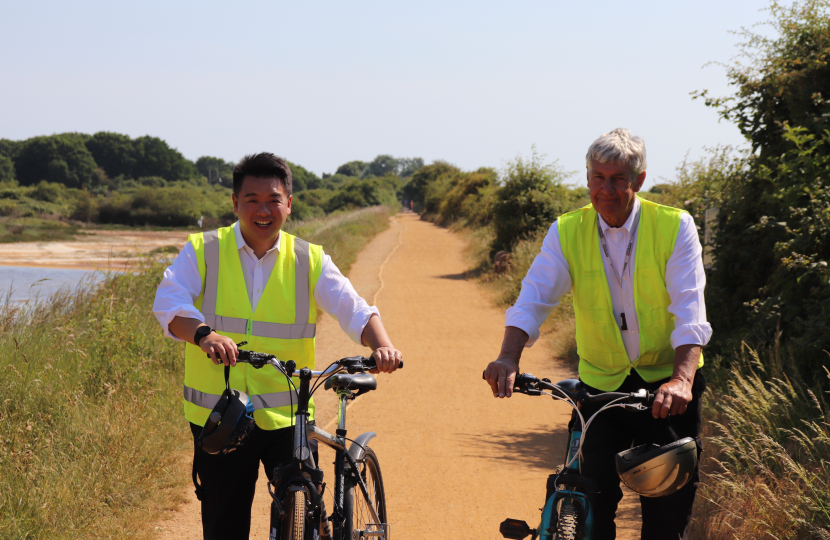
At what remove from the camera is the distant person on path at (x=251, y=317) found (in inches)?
115

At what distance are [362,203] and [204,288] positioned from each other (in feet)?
270

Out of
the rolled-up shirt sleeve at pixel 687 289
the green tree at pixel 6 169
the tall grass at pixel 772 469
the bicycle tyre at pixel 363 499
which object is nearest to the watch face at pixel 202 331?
the bicycle tyre at pixel 363 499

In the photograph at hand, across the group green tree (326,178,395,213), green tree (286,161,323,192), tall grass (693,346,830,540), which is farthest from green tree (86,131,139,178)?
tall grass (693,346,830,540)

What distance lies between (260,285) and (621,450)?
1.56 meters

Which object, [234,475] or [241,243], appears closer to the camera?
[234,475]

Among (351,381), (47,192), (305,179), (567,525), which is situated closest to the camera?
(567,525)

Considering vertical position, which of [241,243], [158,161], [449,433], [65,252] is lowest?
[65,252]

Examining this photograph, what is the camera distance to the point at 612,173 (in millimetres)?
2727

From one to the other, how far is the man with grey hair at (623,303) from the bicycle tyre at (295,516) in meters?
0.78

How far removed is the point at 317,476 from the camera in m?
2.61

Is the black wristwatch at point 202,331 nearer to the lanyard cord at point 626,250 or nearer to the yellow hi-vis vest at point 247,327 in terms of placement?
the yellow hi-vis vest at point 247,327

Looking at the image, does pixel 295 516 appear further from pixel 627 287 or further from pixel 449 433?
pixel 449 433

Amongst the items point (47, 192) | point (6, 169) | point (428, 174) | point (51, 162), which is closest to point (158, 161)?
point (51, 162)

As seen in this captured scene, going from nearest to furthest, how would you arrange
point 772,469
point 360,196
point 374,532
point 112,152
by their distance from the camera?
point 374,532
point 772,469
point 360,196
point 112,152
